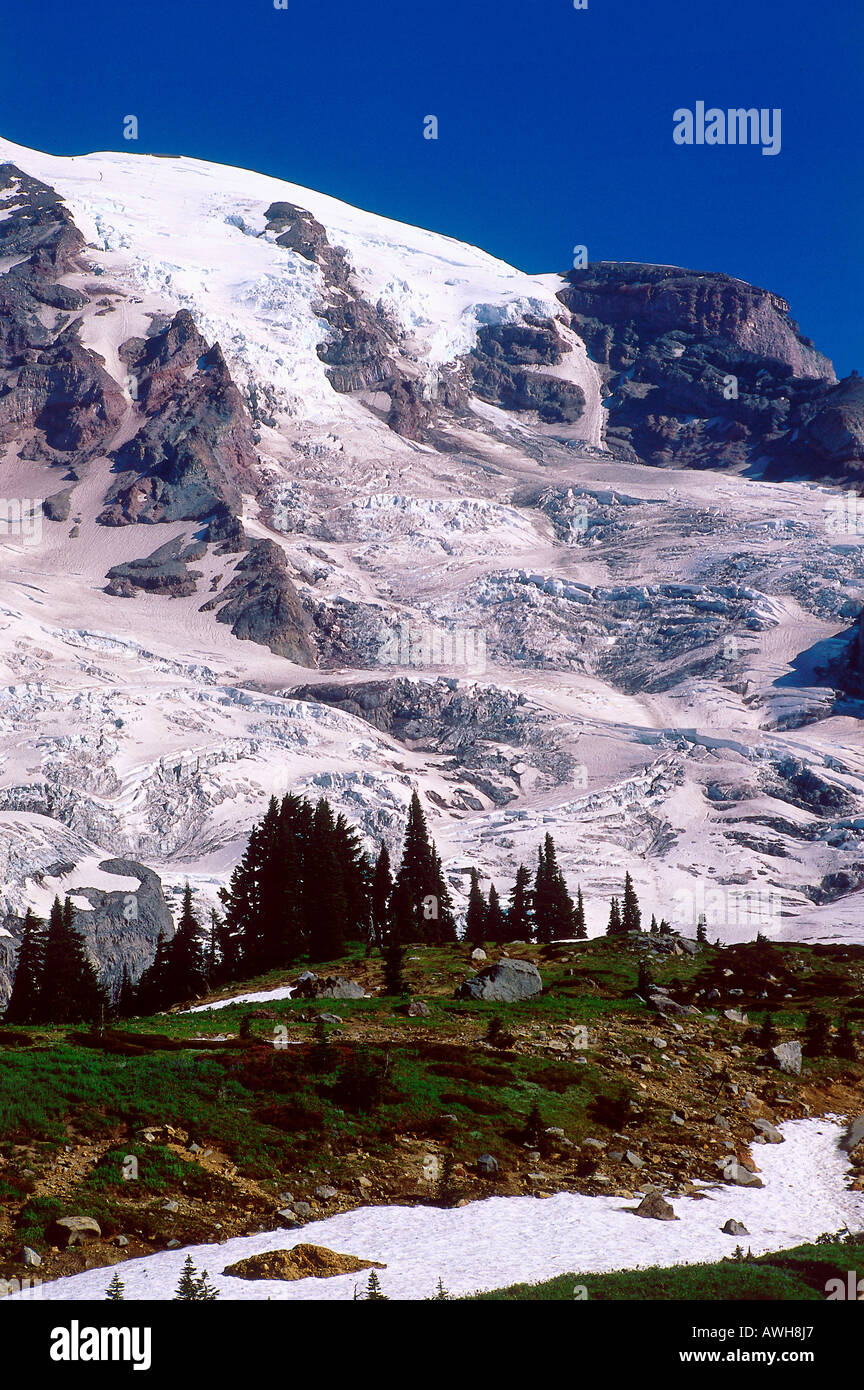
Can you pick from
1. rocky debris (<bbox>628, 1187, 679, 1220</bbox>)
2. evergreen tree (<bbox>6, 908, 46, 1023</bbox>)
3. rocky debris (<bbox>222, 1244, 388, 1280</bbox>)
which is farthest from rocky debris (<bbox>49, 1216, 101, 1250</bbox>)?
evergreen tree (<bbox>6, 908, 46, 1023</bbox>)

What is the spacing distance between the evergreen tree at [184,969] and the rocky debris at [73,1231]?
40721 mm

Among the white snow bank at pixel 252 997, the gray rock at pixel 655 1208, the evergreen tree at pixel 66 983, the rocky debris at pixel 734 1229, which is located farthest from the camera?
the evergreen tree at pixel 66 983

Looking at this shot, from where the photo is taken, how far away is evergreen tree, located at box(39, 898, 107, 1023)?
56.5m

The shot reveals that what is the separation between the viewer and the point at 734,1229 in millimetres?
25203

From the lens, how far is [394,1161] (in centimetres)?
2744

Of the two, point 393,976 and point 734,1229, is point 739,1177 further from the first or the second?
point 393,976

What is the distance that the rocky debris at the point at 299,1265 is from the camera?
67.6ft

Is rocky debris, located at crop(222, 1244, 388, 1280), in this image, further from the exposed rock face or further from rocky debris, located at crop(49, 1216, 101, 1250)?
the exposed rock face

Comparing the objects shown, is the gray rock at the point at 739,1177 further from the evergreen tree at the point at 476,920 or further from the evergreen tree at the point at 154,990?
the evergreen tree at the point at 476,920

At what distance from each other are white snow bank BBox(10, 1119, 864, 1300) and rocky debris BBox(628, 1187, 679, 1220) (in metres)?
0.24

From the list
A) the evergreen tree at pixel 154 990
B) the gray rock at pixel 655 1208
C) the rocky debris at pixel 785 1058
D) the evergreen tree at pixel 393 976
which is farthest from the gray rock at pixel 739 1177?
the evergreen tree at pixel 154 990

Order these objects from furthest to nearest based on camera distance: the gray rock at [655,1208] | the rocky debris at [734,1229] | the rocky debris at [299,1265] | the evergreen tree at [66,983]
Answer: the evergreen tree at [66,983]
the gray rock at [655,1208]
the rocky debris at [734,1229]
the rocky debris at [299,1265]
